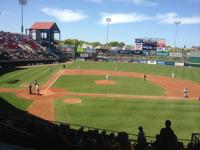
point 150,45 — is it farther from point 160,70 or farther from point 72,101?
point 72,101

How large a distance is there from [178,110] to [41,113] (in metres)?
12.0

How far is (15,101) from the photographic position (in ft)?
89.7

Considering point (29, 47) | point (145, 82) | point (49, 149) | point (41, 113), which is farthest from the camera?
point (29, 47)

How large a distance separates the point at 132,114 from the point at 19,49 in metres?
50.9

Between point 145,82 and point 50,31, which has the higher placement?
point 50,31

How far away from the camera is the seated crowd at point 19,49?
6094 centimetres

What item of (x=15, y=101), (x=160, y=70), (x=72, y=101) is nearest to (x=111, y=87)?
(x=72, y=101)

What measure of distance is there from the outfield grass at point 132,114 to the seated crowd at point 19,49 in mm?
35995

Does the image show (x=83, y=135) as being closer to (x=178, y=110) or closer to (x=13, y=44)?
(x=178, y=110)

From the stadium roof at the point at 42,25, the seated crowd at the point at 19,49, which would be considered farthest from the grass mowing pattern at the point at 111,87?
the stadium roof at the point at 42,25

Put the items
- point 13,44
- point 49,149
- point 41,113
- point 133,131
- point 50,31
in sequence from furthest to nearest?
point 50,31
point 13,44
point 41,113
point 133,131
point 49,149

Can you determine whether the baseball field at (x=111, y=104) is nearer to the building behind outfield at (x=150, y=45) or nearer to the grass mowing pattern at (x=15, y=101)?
the grass mowing pattern at (x=15, y=101)

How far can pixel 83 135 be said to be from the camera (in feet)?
34.3

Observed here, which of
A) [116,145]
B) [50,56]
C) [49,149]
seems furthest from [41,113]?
[50,56]
